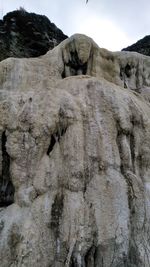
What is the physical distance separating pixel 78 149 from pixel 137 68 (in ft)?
16.5

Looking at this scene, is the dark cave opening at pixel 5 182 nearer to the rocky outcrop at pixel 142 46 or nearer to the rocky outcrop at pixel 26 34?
the rocky outcrop at pixel 26 34

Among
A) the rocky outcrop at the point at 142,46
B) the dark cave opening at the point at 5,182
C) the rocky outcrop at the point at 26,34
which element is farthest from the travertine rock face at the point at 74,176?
the rocky outcrop at the point at 142,46

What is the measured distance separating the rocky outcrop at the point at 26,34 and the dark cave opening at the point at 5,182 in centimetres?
647

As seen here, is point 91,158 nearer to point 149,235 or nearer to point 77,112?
point 77,112

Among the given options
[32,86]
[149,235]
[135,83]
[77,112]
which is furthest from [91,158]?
[135,83]

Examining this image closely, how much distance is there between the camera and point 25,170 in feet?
21.3

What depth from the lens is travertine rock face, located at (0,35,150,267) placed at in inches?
229

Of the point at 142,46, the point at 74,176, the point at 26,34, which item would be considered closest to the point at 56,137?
the point at 74,176

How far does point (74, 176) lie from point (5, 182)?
121 cm

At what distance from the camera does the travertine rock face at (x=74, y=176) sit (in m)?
5.82

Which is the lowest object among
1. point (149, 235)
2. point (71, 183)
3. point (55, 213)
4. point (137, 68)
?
point (149, 235)

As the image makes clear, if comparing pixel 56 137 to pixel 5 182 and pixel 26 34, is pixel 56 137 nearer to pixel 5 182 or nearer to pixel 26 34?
pixel 5 182

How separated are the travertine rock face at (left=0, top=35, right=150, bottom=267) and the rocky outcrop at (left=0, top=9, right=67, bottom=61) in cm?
530

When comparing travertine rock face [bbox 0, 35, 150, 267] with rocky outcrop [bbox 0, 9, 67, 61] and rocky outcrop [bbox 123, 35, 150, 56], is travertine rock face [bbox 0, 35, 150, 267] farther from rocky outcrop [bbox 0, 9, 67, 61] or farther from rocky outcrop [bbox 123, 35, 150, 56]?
rocky outcrop [bbox 123, 35, 150, 56]
